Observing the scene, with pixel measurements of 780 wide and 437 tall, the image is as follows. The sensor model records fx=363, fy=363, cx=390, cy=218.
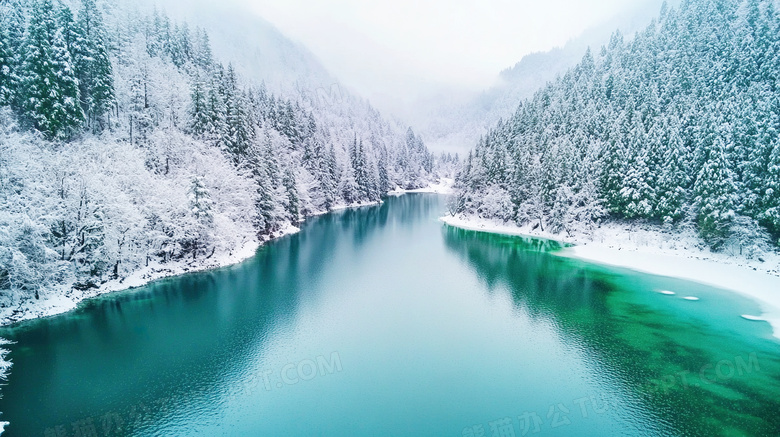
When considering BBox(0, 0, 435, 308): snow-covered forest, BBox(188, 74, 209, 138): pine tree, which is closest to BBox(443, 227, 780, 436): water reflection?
BBox(0, 0, 435, 308): snow-covered forest

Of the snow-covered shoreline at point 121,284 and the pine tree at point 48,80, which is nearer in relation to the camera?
the snow-covered shoreline at point 121,284

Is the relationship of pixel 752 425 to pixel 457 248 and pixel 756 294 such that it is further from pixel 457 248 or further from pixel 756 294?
pixel 457 248

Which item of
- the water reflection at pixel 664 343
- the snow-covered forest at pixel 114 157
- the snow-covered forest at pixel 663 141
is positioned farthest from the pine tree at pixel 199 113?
the snow-covered forest at pixel 663 141

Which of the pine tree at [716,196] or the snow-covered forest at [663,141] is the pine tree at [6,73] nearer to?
the snow-covered forest at [663,141]

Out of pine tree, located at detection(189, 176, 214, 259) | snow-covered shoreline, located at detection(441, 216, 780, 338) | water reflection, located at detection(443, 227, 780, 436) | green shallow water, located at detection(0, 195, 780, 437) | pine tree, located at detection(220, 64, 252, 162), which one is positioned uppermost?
pine tree, located at detection(220, 64, 252, 162)

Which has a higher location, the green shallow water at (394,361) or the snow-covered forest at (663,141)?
the snow-covered forest at (663,141)

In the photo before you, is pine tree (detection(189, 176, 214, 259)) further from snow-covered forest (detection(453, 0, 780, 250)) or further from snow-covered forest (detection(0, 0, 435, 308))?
A: snow-covered forest (detection(453, 0, 780, 250))
